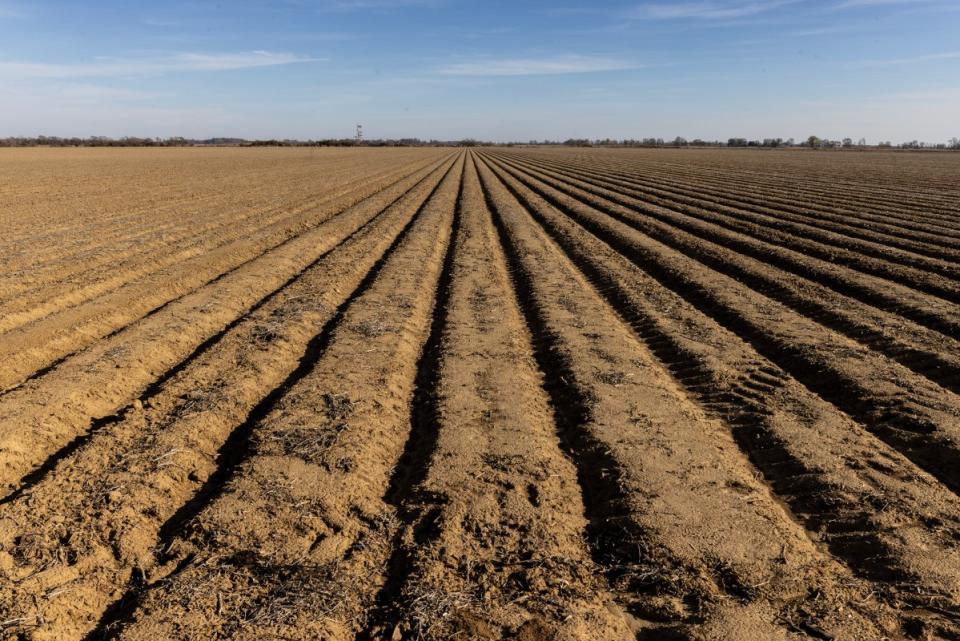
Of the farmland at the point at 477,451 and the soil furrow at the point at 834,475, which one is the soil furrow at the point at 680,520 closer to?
the farmland at the point at 477,451

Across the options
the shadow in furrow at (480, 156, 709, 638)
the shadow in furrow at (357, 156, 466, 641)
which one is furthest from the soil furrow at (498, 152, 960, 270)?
the shadow in furrow at (357, 156, 466, 641)

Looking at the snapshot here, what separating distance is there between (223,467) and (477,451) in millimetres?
1802

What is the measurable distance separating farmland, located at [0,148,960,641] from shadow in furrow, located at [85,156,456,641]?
0.02 meters

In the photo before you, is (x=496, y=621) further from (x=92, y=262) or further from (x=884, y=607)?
(x=92, y=262)

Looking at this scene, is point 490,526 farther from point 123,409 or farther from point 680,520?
point 123,409

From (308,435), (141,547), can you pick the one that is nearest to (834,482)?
(308,435)

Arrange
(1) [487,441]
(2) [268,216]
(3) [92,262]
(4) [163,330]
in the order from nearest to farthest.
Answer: (1) [487,441], (4) [163,330], (3) [92,262], (2) [268,216]

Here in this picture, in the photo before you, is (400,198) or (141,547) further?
(400,198)

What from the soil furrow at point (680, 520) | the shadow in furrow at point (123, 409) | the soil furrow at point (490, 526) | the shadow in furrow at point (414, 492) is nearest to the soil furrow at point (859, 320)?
the soil furrow at point (680, 520)

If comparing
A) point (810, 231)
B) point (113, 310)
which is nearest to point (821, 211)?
point (810, 231)

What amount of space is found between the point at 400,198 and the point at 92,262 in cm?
1225

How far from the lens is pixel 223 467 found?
14.1ft

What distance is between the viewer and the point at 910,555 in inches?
131

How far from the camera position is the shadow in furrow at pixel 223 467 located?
291 centimetres
